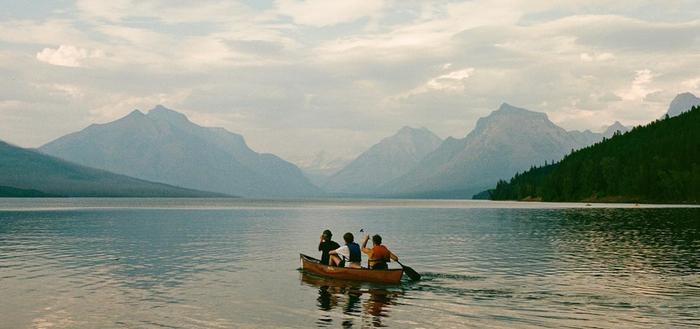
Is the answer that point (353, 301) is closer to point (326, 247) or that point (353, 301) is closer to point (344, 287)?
point (344, 287)

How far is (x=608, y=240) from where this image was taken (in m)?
81.1

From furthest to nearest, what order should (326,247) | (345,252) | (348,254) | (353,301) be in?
(326,247), (345,252), (348,254), (353,301)

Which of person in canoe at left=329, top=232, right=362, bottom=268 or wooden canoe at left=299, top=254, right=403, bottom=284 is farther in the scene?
person in canoe at left=329, top=232, right=362, bottom=268

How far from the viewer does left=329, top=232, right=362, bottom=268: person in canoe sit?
150ft

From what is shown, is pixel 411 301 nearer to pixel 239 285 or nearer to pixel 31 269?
pixel 239 285

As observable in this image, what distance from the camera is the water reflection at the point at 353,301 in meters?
33.0

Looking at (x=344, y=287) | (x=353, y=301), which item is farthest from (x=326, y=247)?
(x=353, y=301)

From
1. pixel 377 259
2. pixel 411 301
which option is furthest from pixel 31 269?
pixel 411 301

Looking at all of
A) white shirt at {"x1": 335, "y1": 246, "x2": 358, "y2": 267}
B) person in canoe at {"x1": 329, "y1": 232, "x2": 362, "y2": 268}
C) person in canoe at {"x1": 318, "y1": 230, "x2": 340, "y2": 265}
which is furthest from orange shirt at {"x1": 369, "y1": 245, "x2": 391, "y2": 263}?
person in canoe at {"x1": 318, "y1": 230, "x2": 340, "y2": 265}

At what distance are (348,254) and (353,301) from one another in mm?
7481

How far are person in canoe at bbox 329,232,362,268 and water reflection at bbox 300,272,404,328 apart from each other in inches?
50.3

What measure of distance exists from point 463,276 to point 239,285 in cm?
1594

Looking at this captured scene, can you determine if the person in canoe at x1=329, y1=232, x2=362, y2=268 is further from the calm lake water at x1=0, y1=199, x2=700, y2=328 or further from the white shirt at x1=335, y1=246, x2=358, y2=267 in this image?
the calm lake water at x1=0, y1=199, x2=700, y2=328

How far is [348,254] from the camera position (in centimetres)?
4584
